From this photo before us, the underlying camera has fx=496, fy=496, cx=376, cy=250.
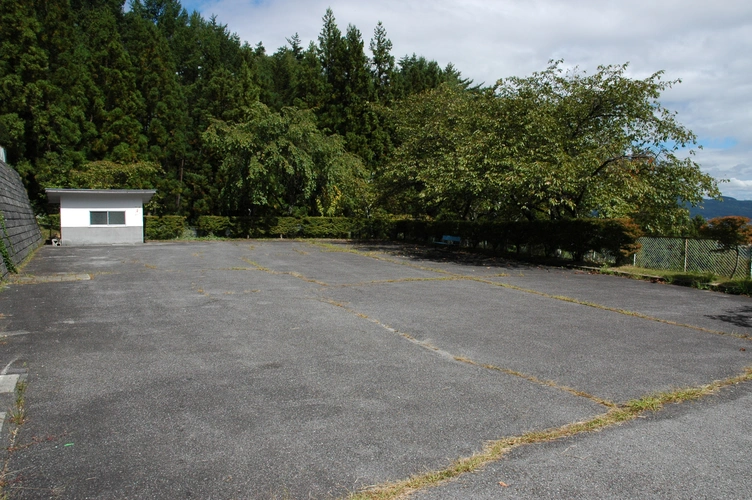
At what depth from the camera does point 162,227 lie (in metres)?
28.3

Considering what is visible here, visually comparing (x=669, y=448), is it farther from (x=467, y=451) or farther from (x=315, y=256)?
(x=315, y=256)

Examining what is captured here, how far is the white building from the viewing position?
24.2 m

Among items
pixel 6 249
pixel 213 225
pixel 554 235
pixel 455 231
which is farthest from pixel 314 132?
pixel 6 249

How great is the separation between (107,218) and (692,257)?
25.3 metres

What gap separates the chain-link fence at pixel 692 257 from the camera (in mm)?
13547

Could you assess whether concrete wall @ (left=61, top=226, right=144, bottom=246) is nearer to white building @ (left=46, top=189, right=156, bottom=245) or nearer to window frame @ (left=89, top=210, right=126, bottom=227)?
white building @ (left=46, top=189, right=156, bottom=245)

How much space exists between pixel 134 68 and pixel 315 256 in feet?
84.0

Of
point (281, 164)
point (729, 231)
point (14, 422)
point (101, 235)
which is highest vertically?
point (281, 164)

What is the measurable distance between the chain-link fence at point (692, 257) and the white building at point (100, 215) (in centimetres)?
2201

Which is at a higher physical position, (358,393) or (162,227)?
(162,227)

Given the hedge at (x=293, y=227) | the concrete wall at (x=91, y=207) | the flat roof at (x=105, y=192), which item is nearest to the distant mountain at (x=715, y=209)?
the hedge at (x=293, y=227)

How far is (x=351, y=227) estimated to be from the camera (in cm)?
3284

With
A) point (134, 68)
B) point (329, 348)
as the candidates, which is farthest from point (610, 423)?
point (134, 68)

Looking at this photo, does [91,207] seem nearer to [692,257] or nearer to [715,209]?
[692,257]
